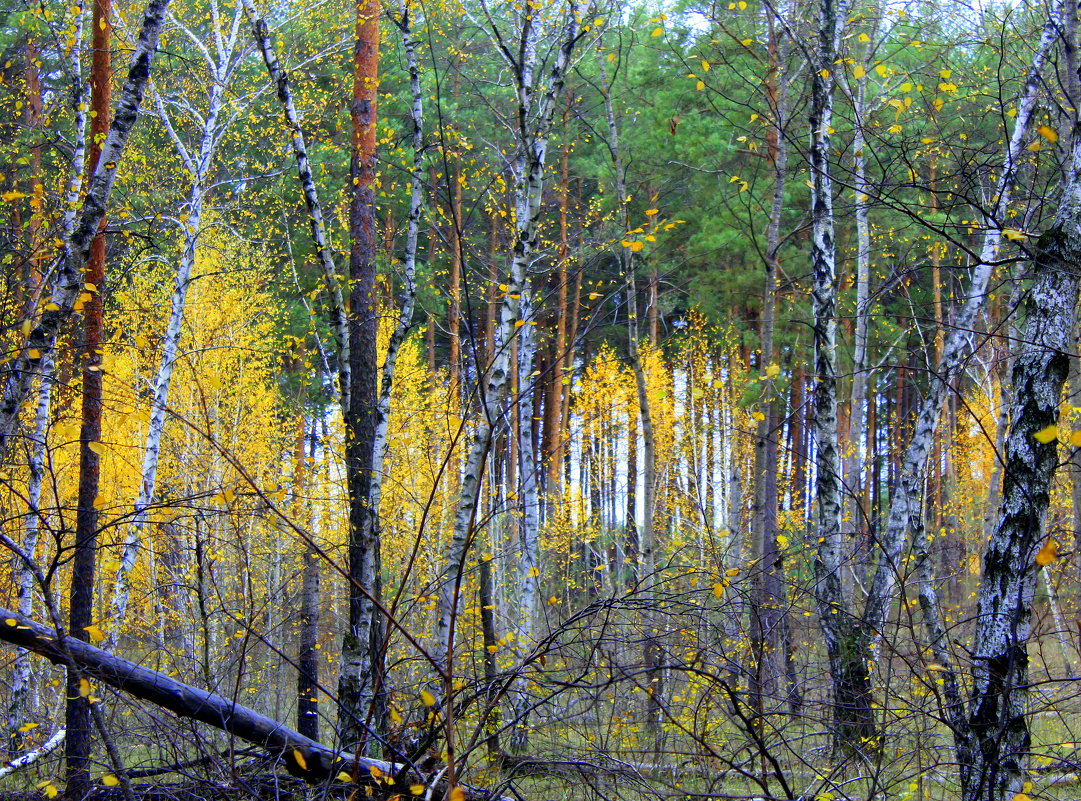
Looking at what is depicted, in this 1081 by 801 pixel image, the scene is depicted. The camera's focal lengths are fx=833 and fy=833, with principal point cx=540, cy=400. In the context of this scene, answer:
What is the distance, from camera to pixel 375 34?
712 cm

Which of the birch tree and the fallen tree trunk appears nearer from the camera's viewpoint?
the fallen tree trunk

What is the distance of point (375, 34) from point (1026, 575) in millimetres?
6333

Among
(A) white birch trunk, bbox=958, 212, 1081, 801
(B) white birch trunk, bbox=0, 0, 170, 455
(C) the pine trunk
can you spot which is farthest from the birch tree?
(C) the pine trunk

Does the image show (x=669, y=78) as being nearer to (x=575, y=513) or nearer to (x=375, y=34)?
(x=375, y=34)

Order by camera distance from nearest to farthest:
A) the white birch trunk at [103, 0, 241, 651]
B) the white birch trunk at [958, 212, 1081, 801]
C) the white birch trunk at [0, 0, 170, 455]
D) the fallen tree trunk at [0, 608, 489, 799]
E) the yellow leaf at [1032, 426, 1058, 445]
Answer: the yellow leaf at [1032, 426, 1058, 445], the white birch trunk at [958, 212, 1081, 801], the fallen tree trunk at [0, 608, 489, 799], the white birch trunk at [0, 0, 170, 455], the white birch trunk at [103, 0, 241, 651]

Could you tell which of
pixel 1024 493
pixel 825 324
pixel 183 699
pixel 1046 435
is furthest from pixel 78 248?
pixel 825 324

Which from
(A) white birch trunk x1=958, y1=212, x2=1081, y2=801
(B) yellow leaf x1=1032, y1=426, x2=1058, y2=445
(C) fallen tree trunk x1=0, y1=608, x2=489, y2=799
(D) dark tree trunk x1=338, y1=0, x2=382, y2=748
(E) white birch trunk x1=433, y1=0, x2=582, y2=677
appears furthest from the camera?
(D) dark tree trunk x1=338, y1=0, x2=382, y2=748

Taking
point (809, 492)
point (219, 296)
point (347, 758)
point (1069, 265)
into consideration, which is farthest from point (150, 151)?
point (809, 492)

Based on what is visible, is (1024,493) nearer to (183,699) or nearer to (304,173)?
(183,699)

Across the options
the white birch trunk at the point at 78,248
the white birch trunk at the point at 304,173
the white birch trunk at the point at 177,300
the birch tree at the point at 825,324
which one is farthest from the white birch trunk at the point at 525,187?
the white birch trunk at the point at 177,300

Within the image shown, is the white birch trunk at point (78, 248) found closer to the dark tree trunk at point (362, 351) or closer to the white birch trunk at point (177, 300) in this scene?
the dark tree trunk at point (362, 351)

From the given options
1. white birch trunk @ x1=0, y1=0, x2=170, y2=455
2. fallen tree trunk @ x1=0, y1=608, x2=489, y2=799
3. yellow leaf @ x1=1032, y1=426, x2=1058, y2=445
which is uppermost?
white birch trunk @ x1=0, y1=0, x2=170, y2=455

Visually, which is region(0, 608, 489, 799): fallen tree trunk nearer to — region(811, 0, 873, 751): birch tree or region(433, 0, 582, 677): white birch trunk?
region(433, 0, 582, 677): white birch trunk

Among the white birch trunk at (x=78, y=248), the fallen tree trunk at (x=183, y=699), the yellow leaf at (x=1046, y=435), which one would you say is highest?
the white birch trunk at (x=78, y=248)
